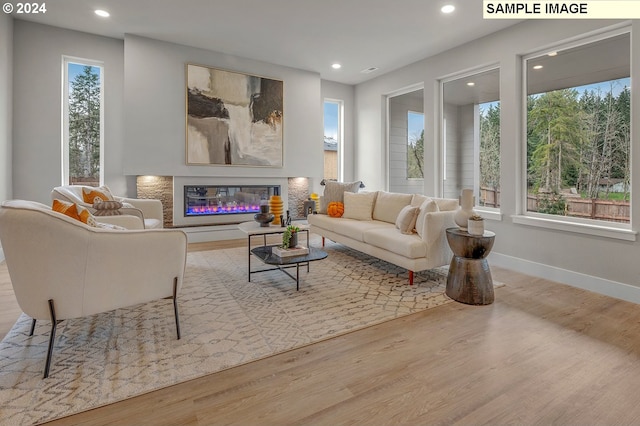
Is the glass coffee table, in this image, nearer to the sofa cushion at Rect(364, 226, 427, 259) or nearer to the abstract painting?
the sofa cushion at Rect(364, 226, 427, 259)

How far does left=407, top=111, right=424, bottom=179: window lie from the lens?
5.75 metres

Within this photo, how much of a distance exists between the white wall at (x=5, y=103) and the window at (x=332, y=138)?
5.00m

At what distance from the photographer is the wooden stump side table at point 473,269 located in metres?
2.83

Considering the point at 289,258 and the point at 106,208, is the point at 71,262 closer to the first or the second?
the point at 289,258

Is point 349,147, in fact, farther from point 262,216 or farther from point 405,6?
point 262,216

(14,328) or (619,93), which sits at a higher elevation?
(619,93)

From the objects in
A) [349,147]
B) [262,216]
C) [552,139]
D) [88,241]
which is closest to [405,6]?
[552,139]

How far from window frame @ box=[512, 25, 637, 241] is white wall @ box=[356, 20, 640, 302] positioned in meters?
0.06

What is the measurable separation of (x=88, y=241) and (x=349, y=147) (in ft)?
19.4

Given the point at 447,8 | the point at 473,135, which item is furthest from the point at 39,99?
the point at 473,135

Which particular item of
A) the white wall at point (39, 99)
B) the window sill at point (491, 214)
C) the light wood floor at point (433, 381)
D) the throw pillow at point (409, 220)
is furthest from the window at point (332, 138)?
the light wood floor at point (433, 381)

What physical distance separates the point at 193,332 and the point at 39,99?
447 cm

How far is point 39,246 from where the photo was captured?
1732 mm

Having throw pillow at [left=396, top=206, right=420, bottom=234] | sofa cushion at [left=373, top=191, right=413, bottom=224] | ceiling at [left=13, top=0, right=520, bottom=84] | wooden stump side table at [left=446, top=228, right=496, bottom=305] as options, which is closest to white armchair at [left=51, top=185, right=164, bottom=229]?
ceiling at [left=13, top=0, right=520, bottom=84]
